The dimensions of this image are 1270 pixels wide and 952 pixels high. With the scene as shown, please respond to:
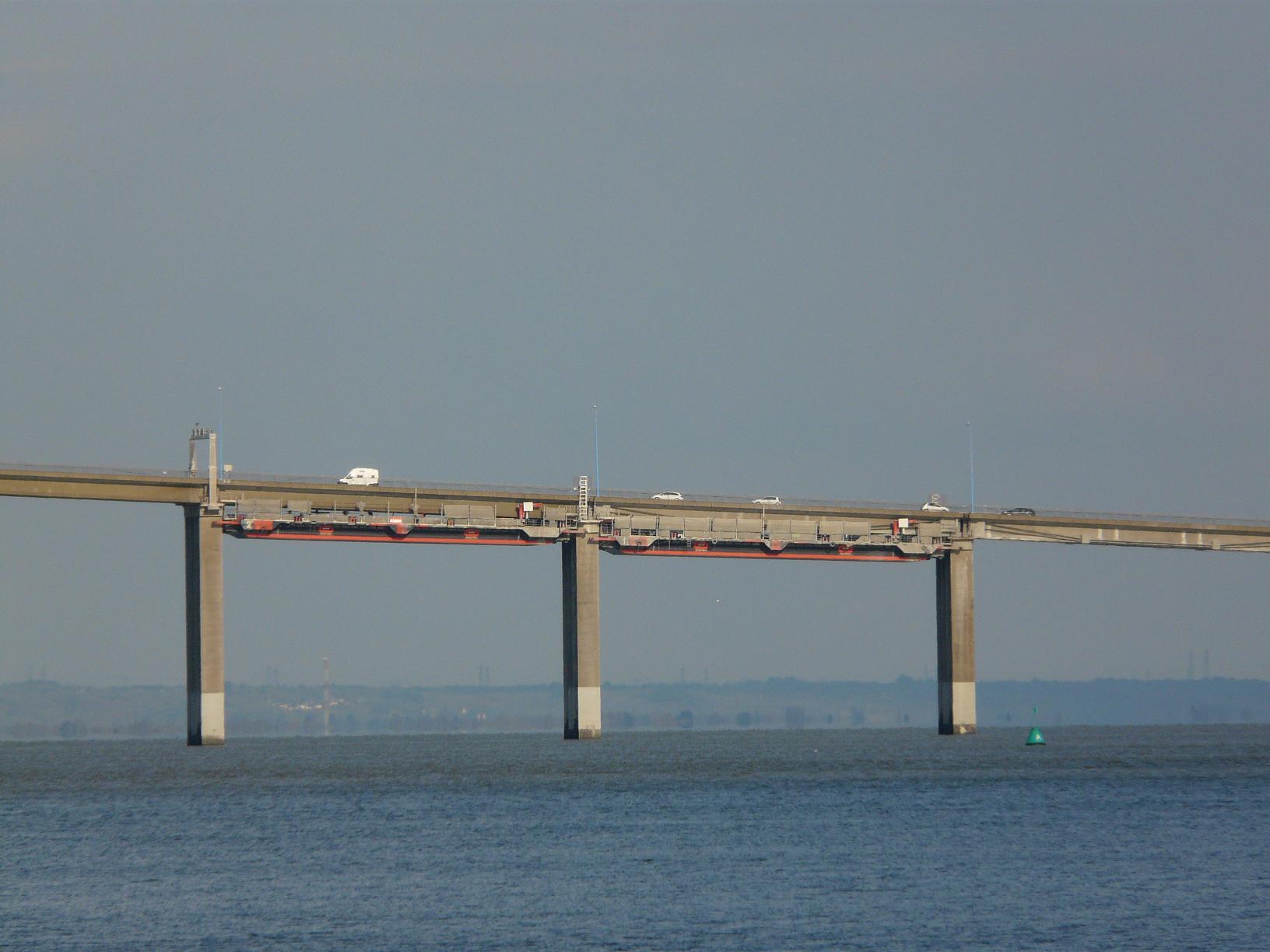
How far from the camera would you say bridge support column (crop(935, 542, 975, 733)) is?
150 m

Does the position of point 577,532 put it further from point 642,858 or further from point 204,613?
point 642,858

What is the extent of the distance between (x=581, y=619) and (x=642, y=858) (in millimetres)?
64858

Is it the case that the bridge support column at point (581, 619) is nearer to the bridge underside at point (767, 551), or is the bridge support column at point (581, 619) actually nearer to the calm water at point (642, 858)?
the bridge underside at point (767, 551)

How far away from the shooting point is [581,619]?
133 meters

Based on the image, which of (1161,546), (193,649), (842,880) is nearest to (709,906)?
(842,880)

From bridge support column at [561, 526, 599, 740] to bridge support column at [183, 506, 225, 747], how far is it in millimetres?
24567

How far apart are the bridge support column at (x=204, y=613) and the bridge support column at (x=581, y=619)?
24.6 metres

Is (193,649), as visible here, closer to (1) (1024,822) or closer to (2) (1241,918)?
(1) (1024,822)

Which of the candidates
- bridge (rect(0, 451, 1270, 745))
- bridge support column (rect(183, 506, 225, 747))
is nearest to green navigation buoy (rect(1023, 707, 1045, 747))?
bridge (rect(0, 451, 1270, 745))

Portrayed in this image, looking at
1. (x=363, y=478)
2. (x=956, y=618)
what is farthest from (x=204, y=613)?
(x=956, y=618)

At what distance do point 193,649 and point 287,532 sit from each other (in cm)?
985

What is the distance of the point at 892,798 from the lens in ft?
305

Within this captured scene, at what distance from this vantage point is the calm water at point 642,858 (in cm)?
5334

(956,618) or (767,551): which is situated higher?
(767,551)
